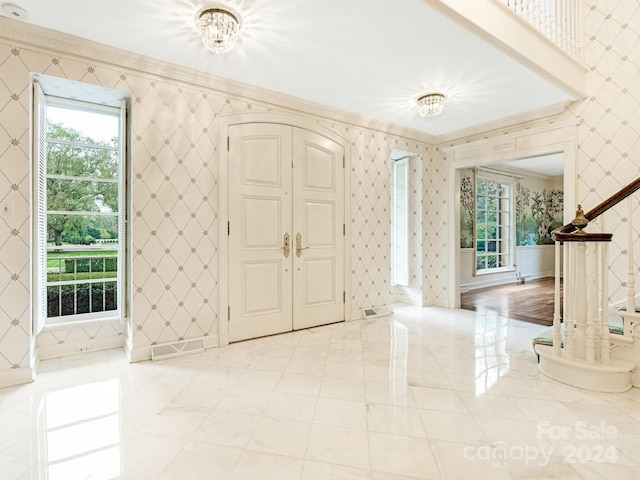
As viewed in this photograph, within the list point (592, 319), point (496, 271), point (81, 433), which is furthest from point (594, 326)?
point (496, 271)

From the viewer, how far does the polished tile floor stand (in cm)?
150

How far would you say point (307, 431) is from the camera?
178cm

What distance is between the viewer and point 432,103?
3.41 metres

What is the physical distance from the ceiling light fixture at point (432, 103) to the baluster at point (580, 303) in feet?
6.25

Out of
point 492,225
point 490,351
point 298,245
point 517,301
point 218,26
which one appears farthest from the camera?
point 492,225

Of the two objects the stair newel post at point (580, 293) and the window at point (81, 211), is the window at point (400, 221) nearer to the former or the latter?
the stair newel post at point (580, 293)

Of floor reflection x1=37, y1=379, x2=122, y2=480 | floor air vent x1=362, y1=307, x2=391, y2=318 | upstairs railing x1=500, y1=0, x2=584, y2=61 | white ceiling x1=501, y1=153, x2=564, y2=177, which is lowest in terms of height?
floor reflection x1=37, y1=379, x2=122, y2=480

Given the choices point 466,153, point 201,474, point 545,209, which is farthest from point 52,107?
point 545,209

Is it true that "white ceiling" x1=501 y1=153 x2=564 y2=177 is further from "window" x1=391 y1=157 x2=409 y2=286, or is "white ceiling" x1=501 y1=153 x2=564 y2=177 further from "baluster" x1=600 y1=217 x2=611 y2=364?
"baluster" x1=600 y1=217 x2=611 y2=364

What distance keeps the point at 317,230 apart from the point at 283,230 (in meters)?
0.46

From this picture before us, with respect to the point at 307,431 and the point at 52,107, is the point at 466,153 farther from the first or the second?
the point at 52,107

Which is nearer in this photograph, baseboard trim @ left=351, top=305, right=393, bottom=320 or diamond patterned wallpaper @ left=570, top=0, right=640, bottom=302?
diamond patterned wallpaper @ left=570, top=0, right=640, bottom=302

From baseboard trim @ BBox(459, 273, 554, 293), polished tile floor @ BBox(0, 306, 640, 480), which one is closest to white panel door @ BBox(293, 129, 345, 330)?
polished tile floor @ BBox(0, 306, 640, 480)

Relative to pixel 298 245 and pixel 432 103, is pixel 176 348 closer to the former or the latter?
pixel 298 245
